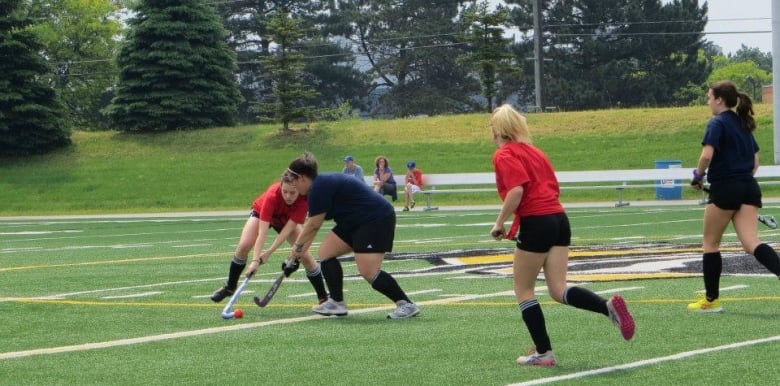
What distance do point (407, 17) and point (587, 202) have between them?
57192mm

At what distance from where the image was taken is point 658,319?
10.1m

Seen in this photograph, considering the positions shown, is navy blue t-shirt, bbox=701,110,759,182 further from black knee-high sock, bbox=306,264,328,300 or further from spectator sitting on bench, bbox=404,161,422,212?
spectator sitting on bench, bbox=404,161,422,212

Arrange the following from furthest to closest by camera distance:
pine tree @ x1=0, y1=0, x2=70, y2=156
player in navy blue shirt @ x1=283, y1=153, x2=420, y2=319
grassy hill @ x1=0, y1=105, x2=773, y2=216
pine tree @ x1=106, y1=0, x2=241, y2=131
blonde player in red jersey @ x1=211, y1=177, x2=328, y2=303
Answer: pine tree @ x1=106, y1=0, x2=241, y2=131 < pine tree @ x1=0, y1=0, x2=70, y2=156 < grassy hill @ x1=0, y1=105, x2=773, y2=216 < blonde player in red jersey @ x1=211, y1=177, x2=328, y2=303 < player in navy blue shirt @ x1=283, y1=153, x2=420, y2=319

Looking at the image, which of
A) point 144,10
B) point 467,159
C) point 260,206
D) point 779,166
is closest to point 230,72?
point 144,10

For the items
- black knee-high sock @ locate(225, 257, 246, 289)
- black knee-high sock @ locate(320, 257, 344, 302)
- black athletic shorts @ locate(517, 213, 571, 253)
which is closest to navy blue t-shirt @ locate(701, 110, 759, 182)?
black athletic shorts @ locate(517, 213, 571, 253)

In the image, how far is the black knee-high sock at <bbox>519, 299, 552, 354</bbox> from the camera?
805 cm

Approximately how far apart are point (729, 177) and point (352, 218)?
3.01 metres

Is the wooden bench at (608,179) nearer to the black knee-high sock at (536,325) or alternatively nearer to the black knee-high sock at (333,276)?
the black knee-high sock at (333,276)

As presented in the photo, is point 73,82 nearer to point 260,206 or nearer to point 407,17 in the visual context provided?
point 407,17

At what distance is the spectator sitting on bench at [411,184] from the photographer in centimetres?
3522

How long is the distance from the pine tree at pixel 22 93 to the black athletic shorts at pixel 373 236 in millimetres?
45385

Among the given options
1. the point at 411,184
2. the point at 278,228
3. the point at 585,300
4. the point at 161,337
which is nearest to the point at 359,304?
the point at 278,228

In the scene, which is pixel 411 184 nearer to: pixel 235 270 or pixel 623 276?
pixel 623 276

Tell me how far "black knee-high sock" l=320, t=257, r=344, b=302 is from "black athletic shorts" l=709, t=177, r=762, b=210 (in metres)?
3.11
